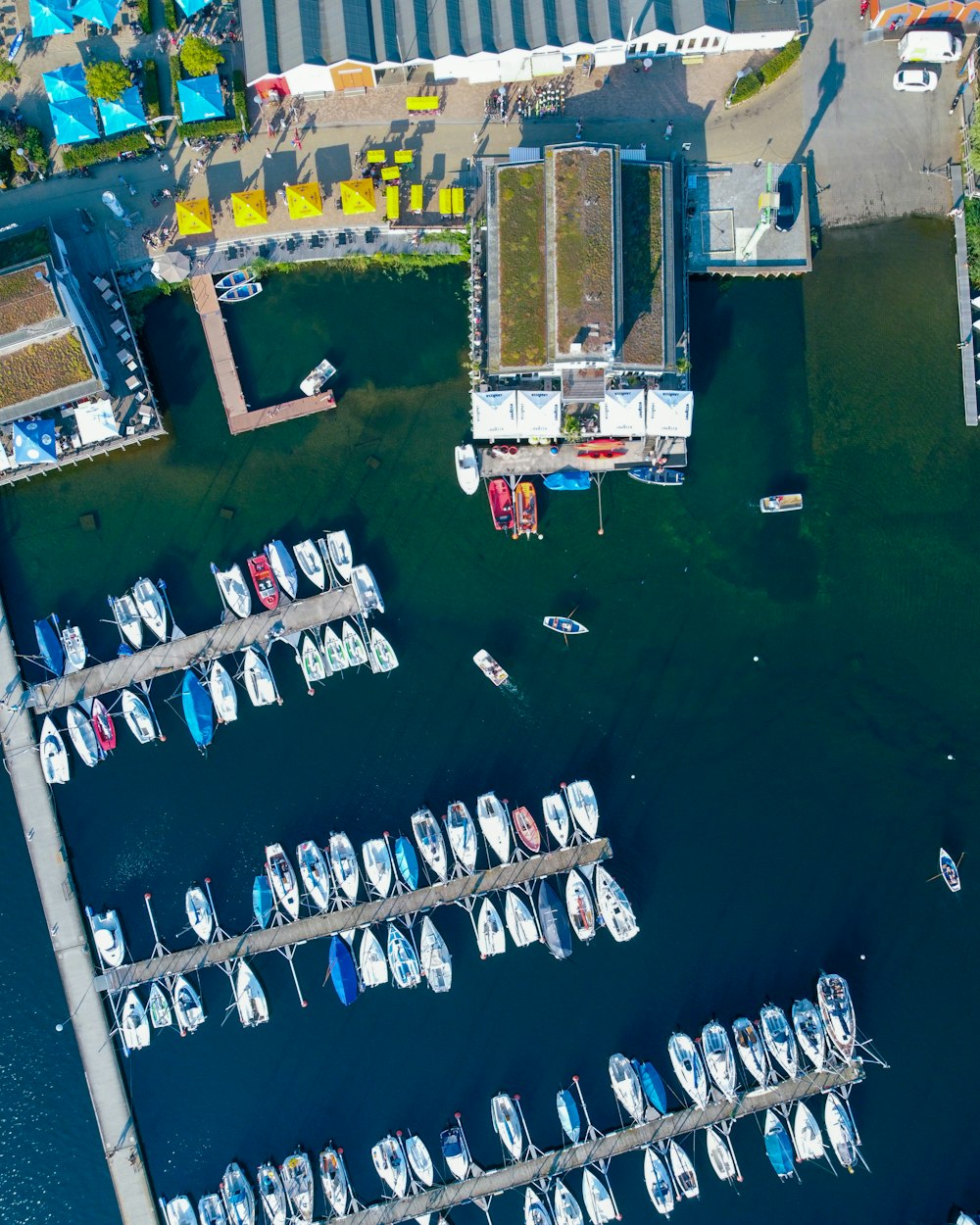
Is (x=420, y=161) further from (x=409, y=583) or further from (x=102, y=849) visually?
(x=102, y=849)

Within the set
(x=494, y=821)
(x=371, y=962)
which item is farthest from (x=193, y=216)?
(x=371, y=962)

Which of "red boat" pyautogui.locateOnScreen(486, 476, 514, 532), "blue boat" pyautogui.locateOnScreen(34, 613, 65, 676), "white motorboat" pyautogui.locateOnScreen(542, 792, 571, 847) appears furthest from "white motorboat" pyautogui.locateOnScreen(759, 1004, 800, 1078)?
"blue boat" pyautogui.locateOnScreen(34, 613, 65, 676)

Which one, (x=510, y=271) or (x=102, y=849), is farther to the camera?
(x=102, y=849)

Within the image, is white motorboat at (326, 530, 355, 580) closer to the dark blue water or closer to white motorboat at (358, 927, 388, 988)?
the dark blue water

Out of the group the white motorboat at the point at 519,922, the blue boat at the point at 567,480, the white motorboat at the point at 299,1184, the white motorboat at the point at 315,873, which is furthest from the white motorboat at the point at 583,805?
the white motorboat at the point at 299,1184

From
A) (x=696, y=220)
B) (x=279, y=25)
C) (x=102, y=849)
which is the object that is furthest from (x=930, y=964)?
(x=279, y=25)

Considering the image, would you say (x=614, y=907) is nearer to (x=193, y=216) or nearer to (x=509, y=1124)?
(x=509, y=1124)
